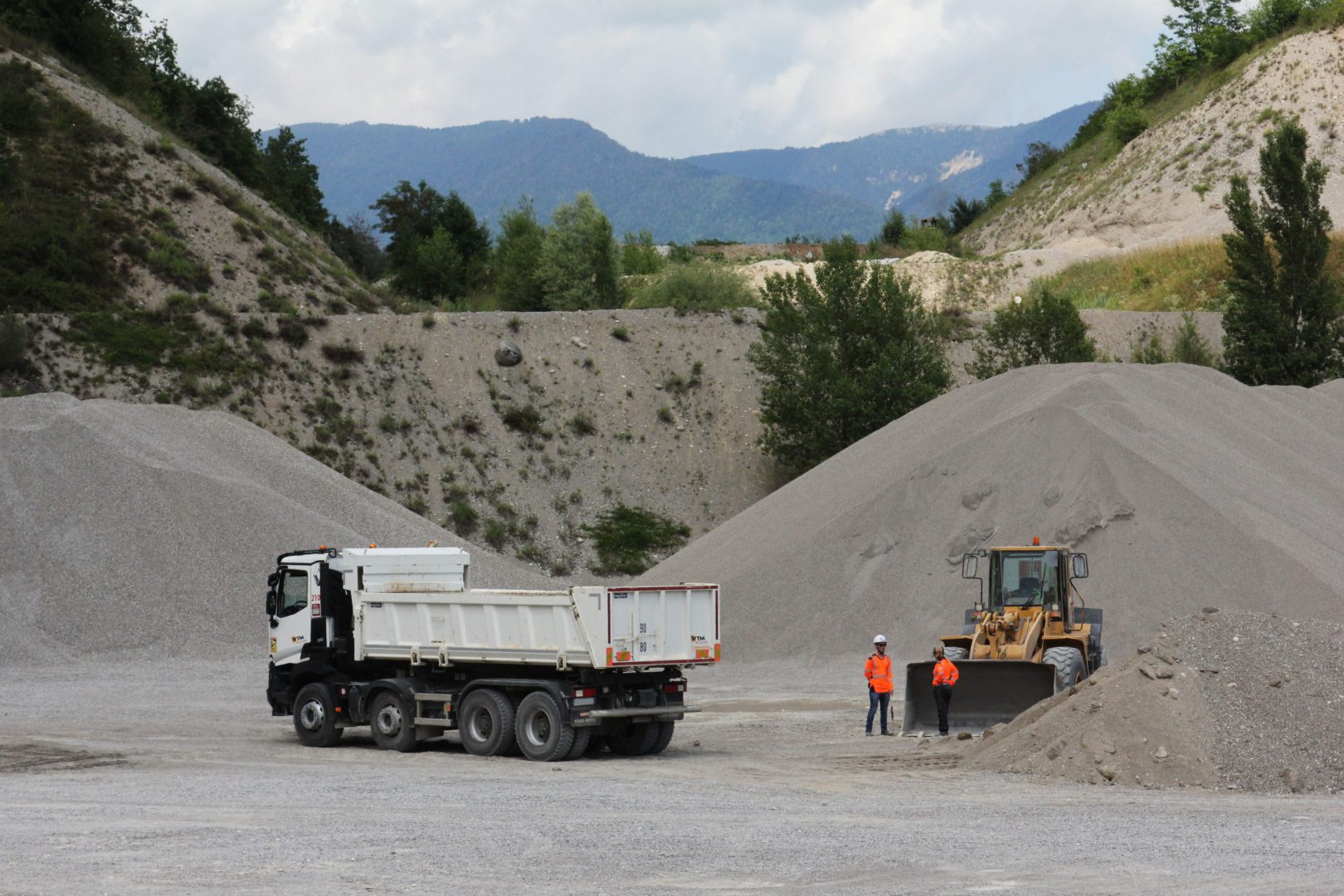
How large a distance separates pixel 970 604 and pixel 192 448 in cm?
2033

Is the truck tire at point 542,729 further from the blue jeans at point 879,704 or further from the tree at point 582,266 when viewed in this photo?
the tree at point 582,266

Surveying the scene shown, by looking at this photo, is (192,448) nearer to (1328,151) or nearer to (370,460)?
(370,460)

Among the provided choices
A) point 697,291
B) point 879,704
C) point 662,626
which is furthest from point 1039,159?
point 662,626

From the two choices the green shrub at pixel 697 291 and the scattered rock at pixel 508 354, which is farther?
the green shrub at pixel 697 291

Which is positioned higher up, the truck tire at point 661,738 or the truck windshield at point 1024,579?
the truck windshield at point 1024,579

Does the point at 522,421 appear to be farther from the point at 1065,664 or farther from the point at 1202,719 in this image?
the point at 1202,719

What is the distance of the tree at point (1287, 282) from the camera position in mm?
49719

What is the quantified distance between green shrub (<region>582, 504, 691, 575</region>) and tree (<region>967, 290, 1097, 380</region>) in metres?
11.6

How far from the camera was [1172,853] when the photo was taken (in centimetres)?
1148

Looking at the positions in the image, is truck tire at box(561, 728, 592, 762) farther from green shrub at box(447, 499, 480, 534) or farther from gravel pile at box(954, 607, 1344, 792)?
green shrub at box(447, 499, 480, 534)

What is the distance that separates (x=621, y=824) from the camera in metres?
13.1

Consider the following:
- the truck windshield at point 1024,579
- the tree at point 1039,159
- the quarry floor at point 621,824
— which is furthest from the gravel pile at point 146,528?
the tree at point 1039,159

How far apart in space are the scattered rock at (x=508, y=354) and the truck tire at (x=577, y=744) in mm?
35342

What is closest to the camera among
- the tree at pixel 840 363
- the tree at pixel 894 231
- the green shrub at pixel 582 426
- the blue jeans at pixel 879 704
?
the blue jeans at pixel 879 704
